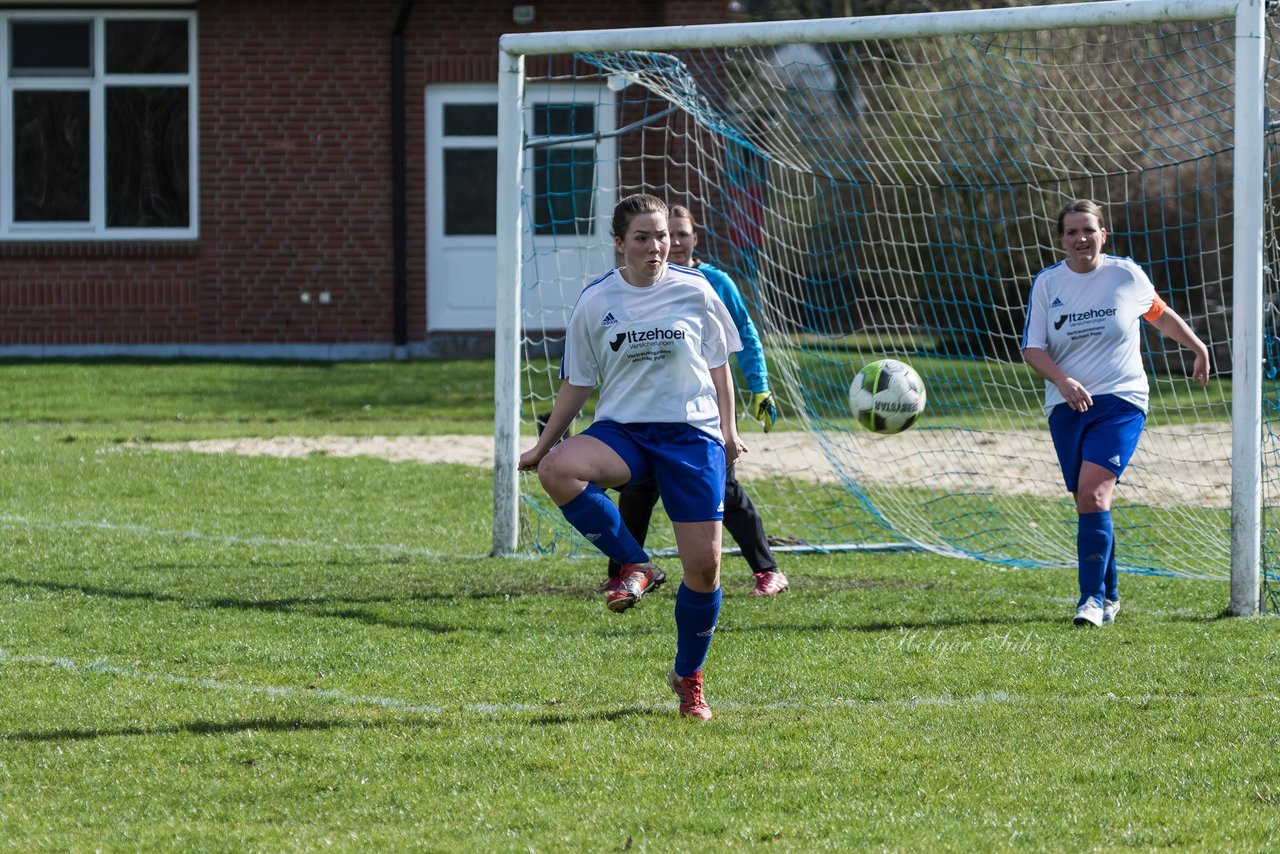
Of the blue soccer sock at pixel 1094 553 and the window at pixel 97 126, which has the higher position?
the window at pixel 97 126

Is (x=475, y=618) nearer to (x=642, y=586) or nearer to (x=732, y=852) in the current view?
(x=642, y=586)

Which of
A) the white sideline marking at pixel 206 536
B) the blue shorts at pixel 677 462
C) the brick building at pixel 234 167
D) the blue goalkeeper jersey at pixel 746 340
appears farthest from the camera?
the brick building at pixel 234 167

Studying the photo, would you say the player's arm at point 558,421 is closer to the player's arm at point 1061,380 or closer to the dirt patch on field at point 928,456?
the player's arm at point 1061,380

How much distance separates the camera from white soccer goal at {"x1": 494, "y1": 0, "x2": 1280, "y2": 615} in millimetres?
7555

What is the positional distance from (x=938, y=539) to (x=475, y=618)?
336cm

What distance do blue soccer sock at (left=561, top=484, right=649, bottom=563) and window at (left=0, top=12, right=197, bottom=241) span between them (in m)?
15.4

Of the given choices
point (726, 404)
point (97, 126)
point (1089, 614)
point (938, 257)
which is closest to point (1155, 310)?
point (1089, 614)

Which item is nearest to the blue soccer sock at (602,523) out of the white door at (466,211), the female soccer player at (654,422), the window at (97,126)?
the female soccer player at (654,422)

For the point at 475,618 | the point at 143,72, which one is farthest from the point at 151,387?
the point at 475,618

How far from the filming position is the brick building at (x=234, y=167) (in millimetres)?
19469

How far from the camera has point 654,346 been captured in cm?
543

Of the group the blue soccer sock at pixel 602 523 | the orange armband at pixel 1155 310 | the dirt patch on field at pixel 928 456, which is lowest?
the dirt patch on field at pixel 928 456

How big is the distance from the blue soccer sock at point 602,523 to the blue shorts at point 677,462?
16 cm

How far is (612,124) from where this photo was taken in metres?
18.5
